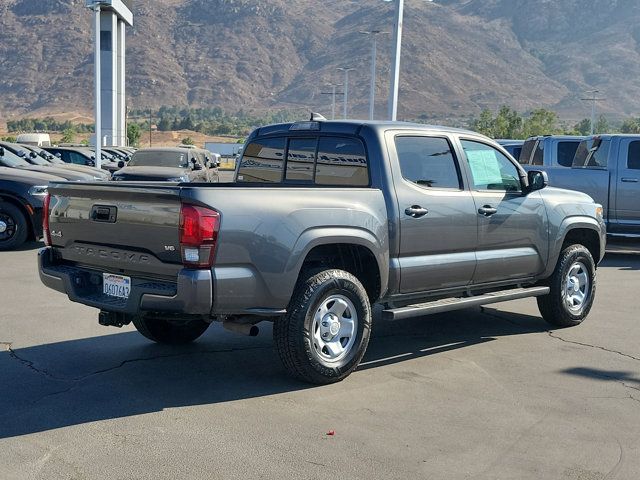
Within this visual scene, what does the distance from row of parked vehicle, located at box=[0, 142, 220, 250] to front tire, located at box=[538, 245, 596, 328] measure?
5.76 m

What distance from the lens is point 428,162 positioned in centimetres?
685

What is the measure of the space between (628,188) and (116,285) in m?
10.6

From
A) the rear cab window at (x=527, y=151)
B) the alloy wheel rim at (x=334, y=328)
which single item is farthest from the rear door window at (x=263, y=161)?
the rear cab window at (x=527, y=151)

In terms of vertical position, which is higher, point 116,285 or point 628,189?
point 628,189

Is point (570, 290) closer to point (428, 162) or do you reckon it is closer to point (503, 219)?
point (503, 219)

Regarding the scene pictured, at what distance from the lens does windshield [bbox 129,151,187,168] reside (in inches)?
717

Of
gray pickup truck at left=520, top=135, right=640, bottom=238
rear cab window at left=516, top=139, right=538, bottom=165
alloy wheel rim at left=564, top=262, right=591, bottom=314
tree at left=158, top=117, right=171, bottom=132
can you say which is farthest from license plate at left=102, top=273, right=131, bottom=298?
tree at left=158, top=117, right=171, bottom=132

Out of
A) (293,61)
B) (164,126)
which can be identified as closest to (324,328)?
(164,126)

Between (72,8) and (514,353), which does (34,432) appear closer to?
(514,353)

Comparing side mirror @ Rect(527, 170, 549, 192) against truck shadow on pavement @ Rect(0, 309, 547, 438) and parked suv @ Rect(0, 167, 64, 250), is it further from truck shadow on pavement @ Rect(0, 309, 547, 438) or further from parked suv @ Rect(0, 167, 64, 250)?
parked suv @ Rect(0, 167, 64, 250)

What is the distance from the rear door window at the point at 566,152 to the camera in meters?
15.6

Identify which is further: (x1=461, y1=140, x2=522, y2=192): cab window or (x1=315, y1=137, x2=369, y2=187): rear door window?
(x1=461, y1=140, x2=522, y2=192): cab window

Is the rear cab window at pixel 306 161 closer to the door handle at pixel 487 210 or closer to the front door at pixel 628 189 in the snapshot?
the door handle at pixel 487 210

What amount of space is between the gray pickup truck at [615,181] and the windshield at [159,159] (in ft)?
28.0
